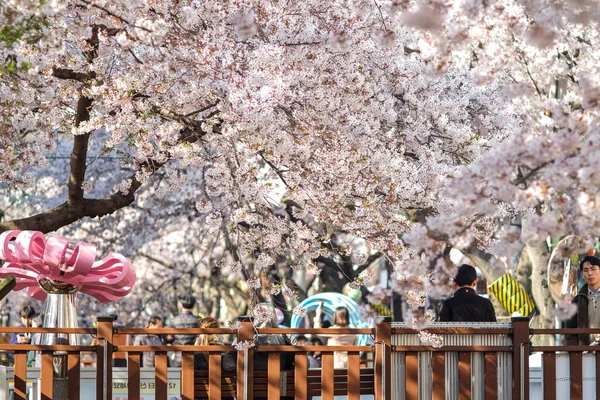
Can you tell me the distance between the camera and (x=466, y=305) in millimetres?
Answer: 9555

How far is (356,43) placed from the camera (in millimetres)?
9203

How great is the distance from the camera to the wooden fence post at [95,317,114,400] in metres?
8.38

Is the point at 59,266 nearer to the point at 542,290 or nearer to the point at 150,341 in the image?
the point at 150,341

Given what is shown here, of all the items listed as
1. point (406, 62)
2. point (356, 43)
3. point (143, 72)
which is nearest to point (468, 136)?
point (406, 62)

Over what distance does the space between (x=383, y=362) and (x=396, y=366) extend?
5.7 inches

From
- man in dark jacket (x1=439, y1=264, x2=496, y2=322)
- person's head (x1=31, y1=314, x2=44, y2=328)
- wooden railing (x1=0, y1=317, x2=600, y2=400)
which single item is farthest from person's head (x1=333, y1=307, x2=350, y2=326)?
wooden railing (x1=0, y1=317, x2=600, y2=400)

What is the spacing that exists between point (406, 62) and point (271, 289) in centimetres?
346

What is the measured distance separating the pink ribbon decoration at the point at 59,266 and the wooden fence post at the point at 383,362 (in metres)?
2.79

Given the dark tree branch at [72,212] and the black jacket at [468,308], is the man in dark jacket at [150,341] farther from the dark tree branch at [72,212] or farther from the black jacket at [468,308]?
the black jacket at [468,308]

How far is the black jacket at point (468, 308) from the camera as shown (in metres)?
9.55

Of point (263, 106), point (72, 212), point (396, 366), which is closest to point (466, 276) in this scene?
point (396, 366)

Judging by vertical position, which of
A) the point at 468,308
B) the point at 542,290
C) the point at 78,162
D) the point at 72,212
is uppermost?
the point at 78,162

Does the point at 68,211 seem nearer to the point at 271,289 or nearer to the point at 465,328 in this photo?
the point at 271,289

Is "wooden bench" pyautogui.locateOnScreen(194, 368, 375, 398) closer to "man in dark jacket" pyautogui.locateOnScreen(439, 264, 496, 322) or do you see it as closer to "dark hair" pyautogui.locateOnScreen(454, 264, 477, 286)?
"man in dark jacket" pyautogui.locateOnScreen(439, 264, 496, 322)
